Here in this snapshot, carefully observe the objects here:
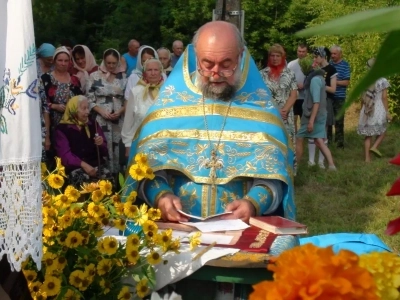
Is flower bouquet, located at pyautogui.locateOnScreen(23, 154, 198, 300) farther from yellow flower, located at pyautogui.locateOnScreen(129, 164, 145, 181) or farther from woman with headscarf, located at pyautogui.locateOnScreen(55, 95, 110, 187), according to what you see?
woman with headscarf, located at pyautogui.locateOnScreen(55, 95, 110, 187)

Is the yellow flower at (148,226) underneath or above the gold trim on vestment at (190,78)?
underneath

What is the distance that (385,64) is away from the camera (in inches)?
22.3

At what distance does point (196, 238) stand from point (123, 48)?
20229mm

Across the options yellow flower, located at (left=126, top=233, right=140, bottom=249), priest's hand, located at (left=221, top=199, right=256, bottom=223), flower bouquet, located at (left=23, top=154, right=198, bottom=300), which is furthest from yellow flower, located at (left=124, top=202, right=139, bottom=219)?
priest's hand, located at (left=221, top=199, right=256, bottom=223)

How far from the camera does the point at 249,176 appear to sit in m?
3.58

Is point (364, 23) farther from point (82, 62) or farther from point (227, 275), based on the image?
point (82, 62)

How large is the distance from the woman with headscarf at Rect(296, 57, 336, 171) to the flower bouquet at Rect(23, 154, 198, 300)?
24.1ft

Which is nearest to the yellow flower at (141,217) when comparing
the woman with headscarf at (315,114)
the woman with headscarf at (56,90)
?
the woman with headscarf at (56,90)

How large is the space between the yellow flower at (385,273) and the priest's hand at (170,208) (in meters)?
2.34

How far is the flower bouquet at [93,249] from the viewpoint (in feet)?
8.21

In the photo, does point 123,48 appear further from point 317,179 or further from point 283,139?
point 283,139

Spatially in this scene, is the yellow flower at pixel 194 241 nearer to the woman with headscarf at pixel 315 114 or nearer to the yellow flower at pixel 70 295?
the yellow flower at pixel 70 295

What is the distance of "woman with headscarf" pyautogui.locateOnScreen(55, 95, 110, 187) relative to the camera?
650 cm

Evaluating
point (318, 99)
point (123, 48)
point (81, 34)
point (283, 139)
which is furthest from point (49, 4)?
point (283, 139)
